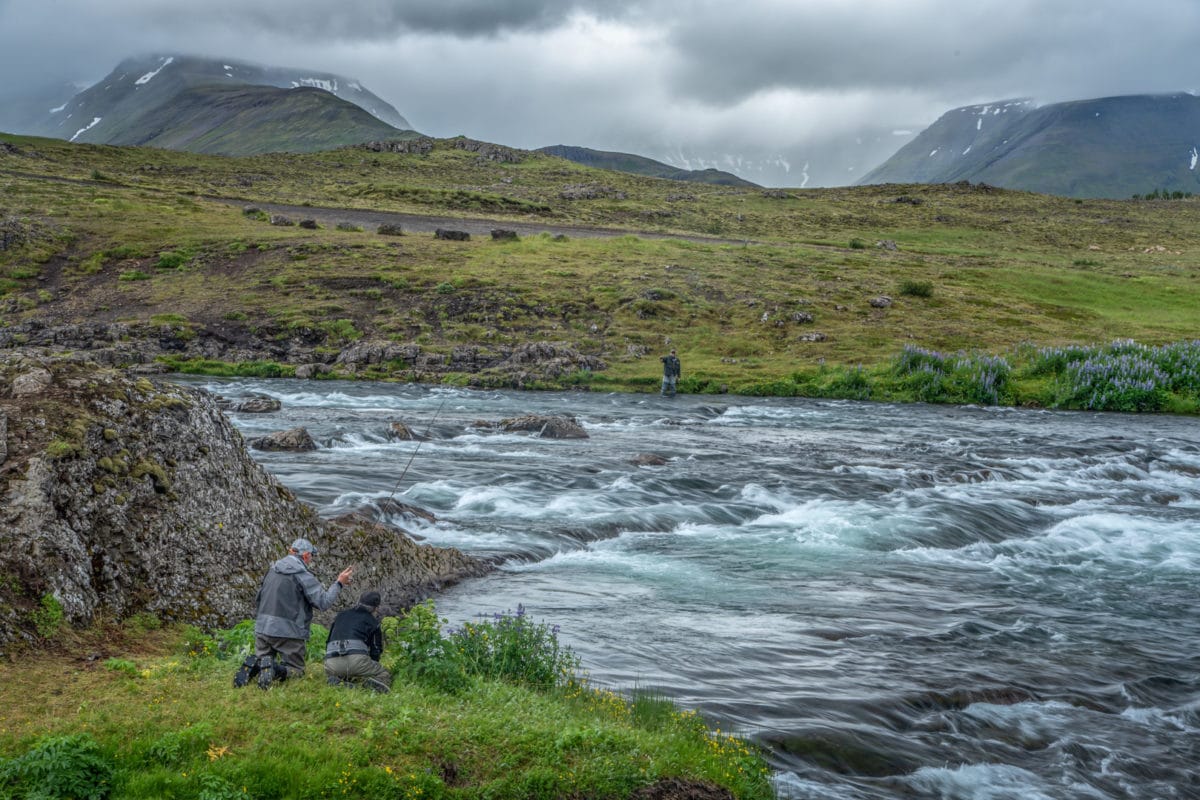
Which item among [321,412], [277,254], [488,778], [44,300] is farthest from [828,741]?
[277,254]

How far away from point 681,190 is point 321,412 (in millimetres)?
122970

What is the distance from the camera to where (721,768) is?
8.65 meters

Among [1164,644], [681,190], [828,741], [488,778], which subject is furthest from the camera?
[681,190]

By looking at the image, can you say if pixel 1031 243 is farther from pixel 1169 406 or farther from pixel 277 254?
pixel 277 254

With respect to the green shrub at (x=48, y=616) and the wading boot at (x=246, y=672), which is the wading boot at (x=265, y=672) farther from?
the green shrub at (x=48, y=616)

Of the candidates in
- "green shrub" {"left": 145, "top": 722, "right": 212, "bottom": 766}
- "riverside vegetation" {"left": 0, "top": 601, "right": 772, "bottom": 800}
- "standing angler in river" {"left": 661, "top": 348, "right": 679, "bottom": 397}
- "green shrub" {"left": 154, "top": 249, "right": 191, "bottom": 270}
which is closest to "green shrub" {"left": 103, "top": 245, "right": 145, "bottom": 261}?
"green shrub" {"left": 154, "top": 249, "right": 191, "bottom": 270}

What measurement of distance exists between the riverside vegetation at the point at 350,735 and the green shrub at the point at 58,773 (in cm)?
1

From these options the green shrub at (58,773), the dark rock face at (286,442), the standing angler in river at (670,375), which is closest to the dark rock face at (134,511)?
the green shrub at (58,773)

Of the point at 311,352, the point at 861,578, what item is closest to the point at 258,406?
the point at 311,352

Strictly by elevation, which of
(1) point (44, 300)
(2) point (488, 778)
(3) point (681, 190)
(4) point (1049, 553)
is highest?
(3) point (681, 190)

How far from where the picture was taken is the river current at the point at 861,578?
1056 centimetres

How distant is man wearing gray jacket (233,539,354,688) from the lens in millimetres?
9766

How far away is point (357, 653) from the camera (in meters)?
9.69

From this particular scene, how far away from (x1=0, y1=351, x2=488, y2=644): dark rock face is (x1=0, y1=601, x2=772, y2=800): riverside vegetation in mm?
847
